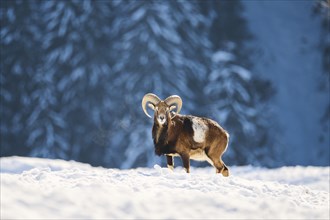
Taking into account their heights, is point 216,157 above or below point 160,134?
below

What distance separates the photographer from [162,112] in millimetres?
12203

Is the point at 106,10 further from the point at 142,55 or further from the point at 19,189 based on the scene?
the point at 19,189

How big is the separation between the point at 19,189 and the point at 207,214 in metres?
2.47

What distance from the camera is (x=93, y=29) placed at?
4522 centimetres

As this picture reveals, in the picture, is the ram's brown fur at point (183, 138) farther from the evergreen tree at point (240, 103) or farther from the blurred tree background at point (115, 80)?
the evergreen tree at point (240, 103)

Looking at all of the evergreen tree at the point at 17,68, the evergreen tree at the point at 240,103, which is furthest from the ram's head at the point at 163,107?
the evergreen tree at the point at 17,68

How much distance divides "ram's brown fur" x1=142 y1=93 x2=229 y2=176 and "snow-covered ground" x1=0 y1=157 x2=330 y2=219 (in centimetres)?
79

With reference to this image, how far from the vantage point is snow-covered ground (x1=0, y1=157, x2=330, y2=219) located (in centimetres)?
784

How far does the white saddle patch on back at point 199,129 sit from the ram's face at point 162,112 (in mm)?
552

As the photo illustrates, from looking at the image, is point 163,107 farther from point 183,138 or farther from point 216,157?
point 216,157

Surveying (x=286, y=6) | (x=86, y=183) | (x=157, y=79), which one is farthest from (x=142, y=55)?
(x=86, y=183)

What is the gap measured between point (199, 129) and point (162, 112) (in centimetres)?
77

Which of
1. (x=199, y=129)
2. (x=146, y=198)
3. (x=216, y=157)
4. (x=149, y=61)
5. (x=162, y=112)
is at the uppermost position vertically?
(x=149, y=61)

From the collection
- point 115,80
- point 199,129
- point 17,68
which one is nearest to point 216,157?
point 199,129
